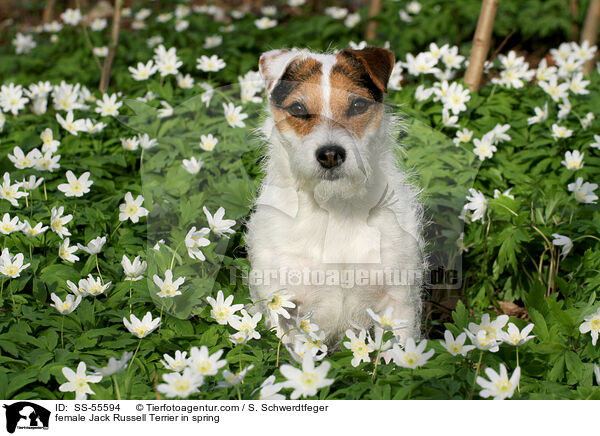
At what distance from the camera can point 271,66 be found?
11.2 ft

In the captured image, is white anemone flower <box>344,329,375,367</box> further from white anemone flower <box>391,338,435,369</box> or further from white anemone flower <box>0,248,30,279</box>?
white anemone flower <box>0,248,30,279</box>

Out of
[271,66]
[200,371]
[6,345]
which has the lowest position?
[200,371]

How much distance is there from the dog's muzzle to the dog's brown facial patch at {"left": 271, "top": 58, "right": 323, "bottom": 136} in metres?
0.17

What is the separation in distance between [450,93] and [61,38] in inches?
219

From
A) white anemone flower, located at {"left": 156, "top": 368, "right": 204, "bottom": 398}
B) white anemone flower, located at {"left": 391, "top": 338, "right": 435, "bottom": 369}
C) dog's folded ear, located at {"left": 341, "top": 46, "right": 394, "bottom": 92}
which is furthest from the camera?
dog's folded ear, located at {"left": 341, "top": 46, "right": 394, "bottom": 92}

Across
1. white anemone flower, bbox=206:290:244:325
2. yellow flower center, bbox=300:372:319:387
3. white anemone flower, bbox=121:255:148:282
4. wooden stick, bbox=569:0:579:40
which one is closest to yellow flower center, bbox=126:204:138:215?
white anemone flower, bbox=121:255:148:282

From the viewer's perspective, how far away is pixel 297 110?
126 inches

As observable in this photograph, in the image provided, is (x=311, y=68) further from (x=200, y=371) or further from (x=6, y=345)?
(x=6, y=345)

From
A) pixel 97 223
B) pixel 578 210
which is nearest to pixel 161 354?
pixel 97 223

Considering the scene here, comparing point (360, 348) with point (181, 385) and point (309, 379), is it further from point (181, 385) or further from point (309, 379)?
point (181, 385)

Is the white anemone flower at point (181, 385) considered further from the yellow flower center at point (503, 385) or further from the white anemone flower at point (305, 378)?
the yellow flower center at point (503, 385)

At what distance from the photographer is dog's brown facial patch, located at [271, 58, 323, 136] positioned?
3162mm
